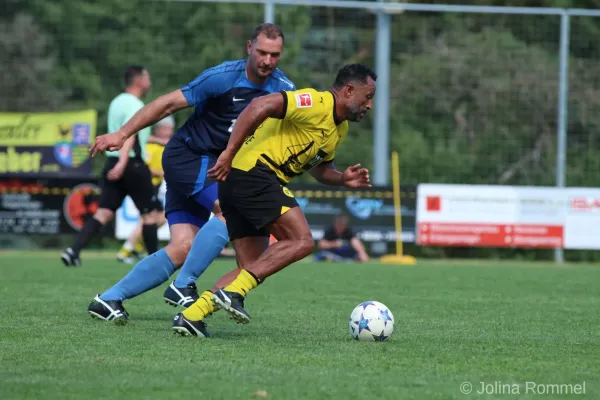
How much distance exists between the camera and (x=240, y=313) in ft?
20.2

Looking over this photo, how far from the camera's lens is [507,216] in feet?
60.1

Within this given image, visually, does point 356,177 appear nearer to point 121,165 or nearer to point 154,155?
point 121,165

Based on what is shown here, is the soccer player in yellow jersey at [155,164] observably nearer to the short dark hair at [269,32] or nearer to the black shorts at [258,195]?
the short dark hair at [269,32]

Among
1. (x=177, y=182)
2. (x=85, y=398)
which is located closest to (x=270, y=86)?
(x=177, y=182)

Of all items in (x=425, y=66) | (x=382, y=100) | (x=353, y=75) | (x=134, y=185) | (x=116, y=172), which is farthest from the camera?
A: (x=425, y=66)

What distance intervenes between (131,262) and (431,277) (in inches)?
168

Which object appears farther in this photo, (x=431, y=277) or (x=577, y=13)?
(x=577, y=13)

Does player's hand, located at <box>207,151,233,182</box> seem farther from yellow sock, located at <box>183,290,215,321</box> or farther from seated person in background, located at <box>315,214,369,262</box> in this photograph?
seated person in background, located at <box>315,214,369,262</box>

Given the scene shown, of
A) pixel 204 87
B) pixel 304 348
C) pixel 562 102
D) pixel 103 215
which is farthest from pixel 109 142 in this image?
pixel 562 102

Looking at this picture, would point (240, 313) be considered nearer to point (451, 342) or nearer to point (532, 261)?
point (451, 342)

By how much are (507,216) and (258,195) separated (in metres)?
12.4

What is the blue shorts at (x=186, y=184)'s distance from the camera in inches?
293

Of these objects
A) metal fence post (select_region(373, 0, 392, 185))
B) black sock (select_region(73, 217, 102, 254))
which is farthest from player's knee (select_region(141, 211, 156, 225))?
metal fence post (select_region(373, 0, 392, 185))

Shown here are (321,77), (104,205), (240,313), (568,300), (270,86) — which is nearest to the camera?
(240,313)
